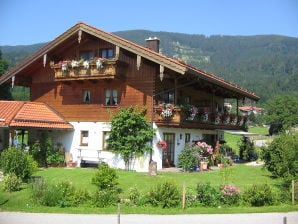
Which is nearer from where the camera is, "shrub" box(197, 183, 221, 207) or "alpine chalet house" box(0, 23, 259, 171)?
"shrub" box(197, 183, 221, 207)

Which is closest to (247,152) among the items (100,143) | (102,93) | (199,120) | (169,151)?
(199,120)

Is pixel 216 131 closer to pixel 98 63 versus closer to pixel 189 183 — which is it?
pixel 98 63

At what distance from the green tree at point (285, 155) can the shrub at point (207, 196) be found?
4.42m

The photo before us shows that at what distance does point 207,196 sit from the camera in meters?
16.7

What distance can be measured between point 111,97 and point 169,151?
5251mm

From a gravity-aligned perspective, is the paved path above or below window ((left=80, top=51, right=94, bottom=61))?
below

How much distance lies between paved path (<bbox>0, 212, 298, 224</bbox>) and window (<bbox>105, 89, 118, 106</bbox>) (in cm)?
1413

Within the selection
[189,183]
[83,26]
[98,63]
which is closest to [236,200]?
[189,183]

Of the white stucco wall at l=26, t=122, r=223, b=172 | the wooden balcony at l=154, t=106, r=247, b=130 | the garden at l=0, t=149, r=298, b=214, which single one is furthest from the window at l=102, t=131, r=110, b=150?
the garden at l=0, t=149, r=298, b=214

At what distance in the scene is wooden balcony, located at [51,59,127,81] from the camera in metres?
26.9

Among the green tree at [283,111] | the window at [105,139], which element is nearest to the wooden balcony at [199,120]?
the window at [105,139]

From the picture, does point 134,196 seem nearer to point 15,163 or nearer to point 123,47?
point 15,163

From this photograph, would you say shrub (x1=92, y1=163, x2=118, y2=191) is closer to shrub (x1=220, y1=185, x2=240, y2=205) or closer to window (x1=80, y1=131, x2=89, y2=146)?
shrub (x1=220, y1=185, x2=240, y2=205)

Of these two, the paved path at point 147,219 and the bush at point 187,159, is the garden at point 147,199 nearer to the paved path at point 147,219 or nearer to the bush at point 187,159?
the paved path at point 147,219
